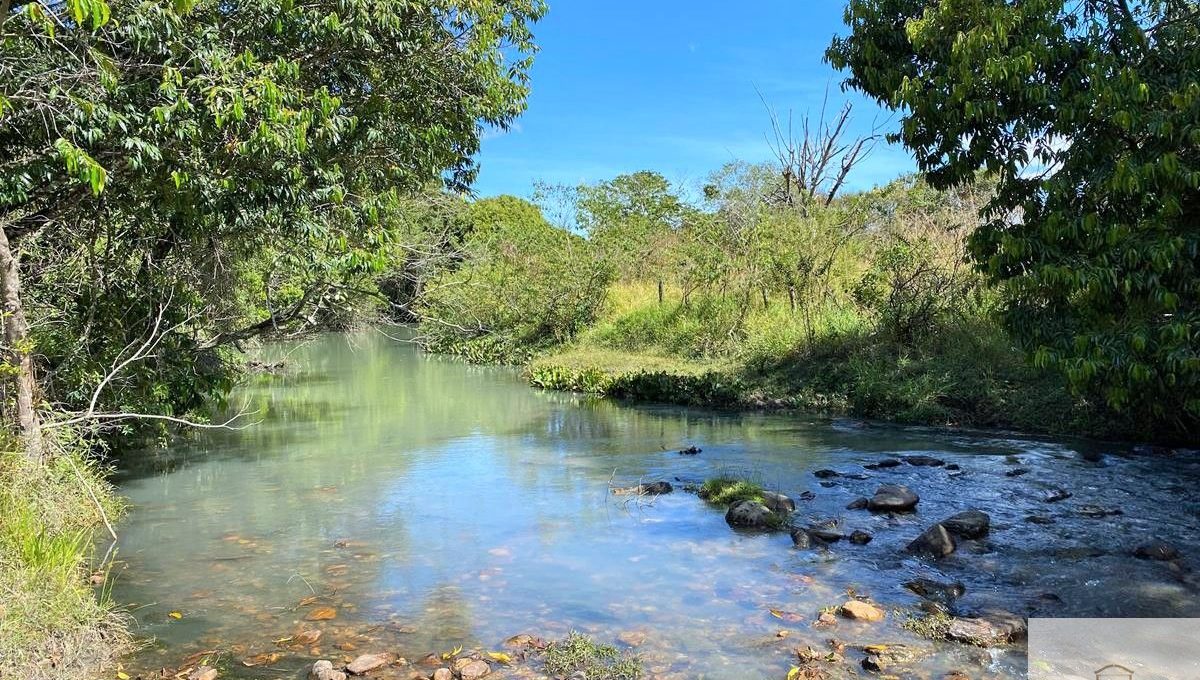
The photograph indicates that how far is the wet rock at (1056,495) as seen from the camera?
8.31 meters

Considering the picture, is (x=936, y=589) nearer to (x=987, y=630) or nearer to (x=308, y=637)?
(x=987, y=630)

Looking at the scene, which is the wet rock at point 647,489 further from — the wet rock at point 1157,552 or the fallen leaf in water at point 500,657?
the wet rock at point 1157,552

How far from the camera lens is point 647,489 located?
923 cm

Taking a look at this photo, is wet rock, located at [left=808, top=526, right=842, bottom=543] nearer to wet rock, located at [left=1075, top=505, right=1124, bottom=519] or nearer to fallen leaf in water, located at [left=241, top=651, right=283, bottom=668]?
wet rock, located at [left=1075, top=505, right=1124, bottom=519]

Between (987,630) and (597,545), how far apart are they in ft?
10.8

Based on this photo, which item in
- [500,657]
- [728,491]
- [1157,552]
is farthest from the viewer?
[728,491]

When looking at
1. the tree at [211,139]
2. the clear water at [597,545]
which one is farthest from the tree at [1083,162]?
the tree at [211,139]

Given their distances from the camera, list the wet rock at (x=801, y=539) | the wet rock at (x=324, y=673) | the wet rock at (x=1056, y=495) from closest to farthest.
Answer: the wet rock at (x=324, y=673) < the wet rock at (x=801, y=539) < the wet rock at (x=1056, y=495)

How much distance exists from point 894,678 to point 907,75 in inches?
241

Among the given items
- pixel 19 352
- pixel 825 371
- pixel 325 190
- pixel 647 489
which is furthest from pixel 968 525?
pixel 825 371

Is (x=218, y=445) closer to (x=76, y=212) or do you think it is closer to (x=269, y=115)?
(x=76, y=212)

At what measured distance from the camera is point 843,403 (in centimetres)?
1429

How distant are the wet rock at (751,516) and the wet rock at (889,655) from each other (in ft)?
8.92

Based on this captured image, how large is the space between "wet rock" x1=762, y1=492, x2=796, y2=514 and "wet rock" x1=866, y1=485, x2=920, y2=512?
29.2 inches
